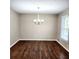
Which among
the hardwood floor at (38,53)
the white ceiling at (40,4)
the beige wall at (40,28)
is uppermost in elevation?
the white ceiling at (40,4)

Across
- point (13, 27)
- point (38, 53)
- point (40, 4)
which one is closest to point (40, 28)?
point (13, 27)

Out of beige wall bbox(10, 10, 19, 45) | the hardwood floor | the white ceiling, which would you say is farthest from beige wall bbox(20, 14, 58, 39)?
the white ceiling

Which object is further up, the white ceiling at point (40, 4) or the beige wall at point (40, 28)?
the white ceiling at point (40, 4)

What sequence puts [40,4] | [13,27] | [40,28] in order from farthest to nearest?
[40,28] → [13,27] → [40,4]

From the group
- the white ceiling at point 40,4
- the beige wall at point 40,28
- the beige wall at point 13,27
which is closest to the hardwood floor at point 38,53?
the beige wall at point 13,27

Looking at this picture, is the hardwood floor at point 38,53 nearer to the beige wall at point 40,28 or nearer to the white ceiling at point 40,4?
the white ceiling at point 40,4

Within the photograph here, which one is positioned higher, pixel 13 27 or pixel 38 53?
pixel 13 27

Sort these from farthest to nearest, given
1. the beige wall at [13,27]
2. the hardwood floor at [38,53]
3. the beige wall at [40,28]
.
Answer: the beige wall at [40,28], the beige wall at [13,27], the hardwood floor at [38,53]

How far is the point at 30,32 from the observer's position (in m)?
8.98

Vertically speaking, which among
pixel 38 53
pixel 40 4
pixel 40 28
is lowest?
pixel 38 53

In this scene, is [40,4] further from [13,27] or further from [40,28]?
[40,28]
